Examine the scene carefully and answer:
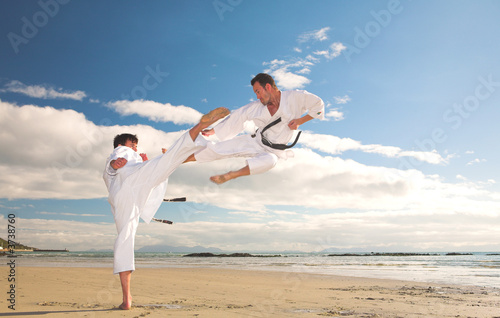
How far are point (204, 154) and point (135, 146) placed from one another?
1.42 m

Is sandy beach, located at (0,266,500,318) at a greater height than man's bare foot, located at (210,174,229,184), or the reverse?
man's bare foot, located at (210,174,229,184)

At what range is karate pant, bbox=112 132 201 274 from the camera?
4758mm

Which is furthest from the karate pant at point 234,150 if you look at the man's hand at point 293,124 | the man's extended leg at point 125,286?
the man's extended leg at point 125,286

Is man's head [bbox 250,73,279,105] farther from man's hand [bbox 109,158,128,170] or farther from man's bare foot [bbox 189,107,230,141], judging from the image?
man's hand [bbox 109,158,128,170]

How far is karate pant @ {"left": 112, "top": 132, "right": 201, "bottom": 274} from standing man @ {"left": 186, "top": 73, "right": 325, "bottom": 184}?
347 mm

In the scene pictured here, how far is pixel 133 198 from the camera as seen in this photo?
Answer: 4.89 metres

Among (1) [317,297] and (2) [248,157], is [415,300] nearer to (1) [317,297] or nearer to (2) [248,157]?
(1) [317,297]

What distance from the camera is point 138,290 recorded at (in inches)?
303

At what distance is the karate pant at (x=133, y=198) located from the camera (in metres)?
4.76

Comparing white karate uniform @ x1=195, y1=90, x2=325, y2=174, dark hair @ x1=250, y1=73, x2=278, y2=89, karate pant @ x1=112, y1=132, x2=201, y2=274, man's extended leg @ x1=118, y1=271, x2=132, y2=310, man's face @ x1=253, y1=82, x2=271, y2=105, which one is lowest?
man's extended leg @ x1=118, y1=271, x2=132, y2=310

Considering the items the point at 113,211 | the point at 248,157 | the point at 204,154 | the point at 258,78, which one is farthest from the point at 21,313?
the point at 258,78

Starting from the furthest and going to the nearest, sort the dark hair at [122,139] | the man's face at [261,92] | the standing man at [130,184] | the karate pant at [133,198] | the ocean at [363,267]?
the ocean at [363,267] → the dark hair at [122,139] → the karate pant at [133,198] → the standing man at [130,184] → the man's face at [261,92]

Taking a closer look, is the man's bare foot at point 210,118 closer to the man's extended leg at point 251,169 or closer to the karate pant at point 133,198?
the karate pant at point 133,198

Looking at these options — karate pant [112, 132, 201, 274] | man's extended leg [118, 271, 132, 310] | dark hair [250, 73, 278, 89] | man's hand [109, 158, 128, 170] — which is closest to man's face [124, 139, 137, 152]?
man's hand [109, 158, 128, 170]
